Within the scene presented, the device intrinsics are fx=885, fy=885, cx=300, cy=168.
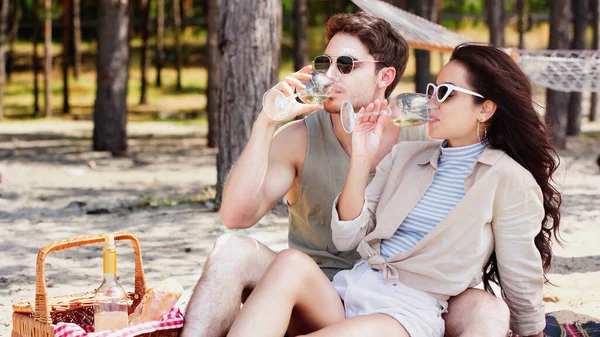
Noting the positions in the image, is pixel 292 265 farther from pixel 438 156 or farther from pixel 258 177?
pixel 438 156

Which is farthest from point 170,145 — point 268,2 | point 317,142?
point 317,142

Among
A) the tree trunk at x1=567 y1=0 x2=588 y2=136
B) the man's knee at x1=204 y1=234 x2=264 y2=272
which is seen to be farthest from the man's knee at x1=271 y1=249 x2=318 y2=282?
the tree trunk at x1=567 y1=0 x2=588 y2=136

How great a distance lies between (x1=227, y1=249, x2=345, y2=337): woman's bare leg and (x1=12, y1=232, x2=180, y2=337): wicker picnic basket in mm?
274

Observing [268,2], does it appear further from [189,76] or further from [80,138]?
[189,76]

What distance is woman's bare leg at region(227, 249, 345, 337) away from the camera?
2422mm

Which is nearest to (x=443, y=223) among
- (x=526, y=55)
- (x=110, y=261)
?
(x=110, y=261)

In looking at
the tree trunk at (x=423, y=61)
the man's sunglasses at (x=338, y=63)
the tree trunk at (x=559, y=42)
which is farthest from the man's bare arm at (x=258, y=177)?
the tree trunk at (x=423, y=61)

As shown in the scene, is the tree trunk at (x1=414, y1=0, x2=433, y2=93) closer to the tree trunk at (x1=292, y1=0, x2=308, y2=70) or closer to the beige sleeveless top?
the tree trunk at (x1=292, y1=0, x2=308, y2=70)

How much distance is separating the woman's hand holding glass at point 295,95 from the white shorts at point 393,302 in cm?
57

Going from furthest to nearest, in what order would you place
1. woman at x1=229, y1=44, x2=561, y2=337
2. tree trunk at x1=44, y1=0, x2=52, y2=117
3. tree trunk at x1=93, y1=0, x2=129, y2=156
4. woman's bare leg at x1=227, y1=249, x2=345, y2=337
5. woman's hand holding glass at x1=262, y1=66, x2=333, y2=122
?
tree trunk at x1=44, y1=0, x2=52, y2=117 → tree trunk at x1=93, y1=0, x2=129, y2=156 → woman's hand holding glass at x1=262, y1=66, x2=333, y2=122 → woman at x1=229, y1=44, x2=561, y2=337 → woman's bare leg at x1=227, y1=249, x2=345, y2=337

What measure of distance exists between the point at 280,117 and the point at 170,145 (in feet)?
27.2

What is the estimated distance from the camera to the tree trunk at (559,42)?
996 centimetres

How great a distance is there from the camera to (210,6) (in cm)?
968

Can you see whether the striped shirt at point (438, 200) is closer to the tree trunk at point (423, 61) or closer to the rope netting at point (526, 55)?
the rope netting at point (526, 55)
